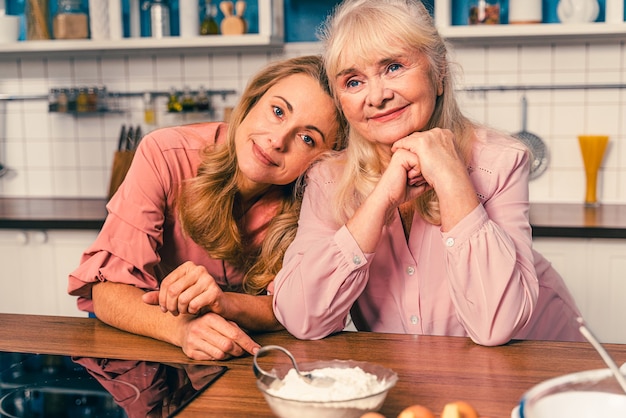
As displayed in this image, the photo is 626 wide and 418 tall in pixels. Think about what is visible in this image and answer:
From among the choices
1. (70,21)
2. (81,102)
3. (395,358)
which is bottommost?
(395,358)

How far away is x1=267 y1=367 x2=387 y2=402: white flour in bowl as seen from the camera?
2.82ft

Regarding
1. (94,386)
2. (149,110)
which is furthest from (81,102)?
(94,386)

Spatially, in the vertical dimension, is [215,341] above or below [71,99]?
below

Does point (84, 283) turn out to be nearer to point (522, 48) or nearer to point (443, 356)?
point (443, 356)

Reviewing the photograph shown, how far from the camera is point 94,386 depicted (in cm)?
102

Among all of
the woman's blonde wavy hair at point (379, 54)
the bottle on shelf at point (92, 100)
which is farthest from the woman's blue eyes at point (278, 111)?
the bottle on shelf at point (92, 100)

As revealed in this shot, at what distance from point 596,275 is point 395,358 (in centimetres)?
159

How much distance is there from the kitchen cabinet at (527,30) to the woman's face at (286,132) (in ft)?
4.17

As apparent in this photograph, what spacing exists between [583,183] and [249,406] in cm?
239

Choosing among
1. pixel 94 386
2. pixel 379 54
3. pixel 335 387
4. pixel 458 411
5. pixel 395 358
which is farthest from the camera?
pixel 379 54

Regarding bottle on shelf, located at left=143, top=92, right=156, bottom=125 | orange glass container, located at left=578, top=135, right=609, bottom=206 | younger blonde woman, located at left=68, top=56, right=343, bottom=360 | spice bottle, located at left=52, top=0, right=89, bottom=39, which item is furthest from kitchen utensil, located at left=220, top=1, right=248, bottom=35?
orange glass container, located at left=578, top=135, right=609, bottom=206

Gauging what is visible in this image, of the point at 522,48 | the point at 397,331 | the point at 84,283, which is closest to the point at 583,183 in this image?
the point at 522,48

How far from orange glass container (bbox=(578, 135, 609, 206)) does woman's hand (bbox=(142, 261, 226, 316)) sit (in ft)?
6.79

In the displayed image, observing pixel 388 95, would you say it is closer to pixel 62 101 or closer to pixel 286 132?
pixel 286 132
